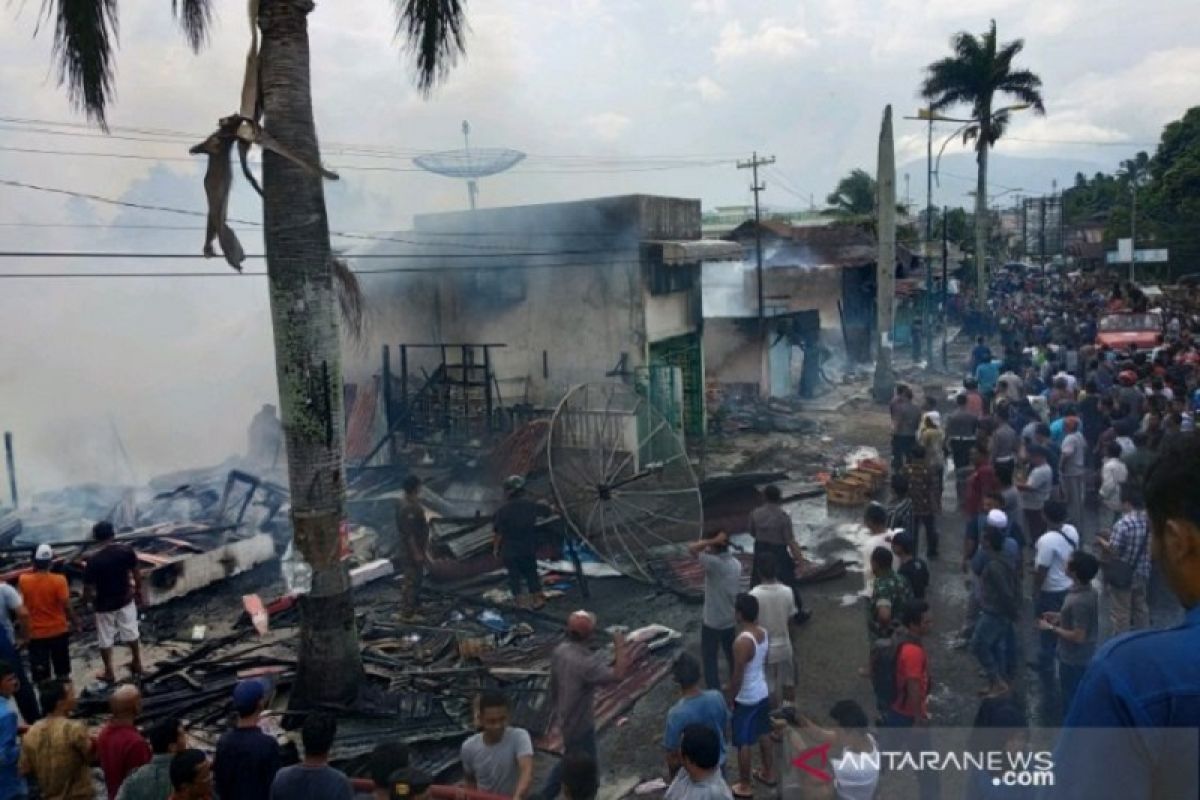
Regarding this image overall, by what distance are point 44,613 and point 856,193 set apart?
5126cm

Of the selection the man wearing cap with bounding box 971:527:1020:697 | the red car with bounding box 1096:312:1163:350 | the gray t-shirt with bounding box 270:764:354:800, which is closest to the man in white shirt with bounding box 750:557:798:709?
the man wearing cap with bounding box 971:527:1020:697

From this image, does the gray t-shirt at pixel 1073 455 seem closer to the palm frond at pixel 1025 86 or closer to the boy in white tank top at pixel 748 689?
the boy in white tank top at pixel 748 689

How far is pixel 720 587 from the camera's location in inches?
289

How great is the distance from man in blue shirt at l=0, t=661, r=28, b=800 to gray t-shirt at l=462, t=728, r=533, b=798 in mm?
2812

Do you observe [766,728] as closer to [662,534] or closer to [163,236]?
[662,534]

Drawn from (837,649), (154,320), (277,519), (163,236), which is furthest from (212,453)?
(837,649)

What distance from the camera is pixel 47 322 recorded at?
2020 cm

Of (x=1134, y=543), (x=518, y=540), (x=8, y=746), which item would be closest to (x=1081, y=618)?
(x=1134, y=543)

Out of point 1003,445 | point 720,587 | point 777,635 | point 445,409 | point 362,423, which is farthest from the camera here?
point 362,423

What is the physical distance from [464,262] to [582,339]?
302cm

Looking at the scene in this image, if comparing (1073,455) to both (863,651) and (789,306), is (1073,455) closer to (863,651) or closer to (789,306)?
(863,651)

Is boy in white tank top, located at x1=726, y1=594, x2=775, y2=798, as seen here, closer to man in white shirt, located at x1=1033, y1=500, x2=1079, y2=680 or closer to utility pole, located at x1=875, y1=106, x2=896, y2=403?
man in white shirt, located at x1=1033, y1=500, x2=1079, y2=680

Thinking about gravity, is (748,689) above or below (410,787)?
below

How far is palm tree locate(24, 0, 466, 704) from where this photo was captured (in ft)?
23.9
